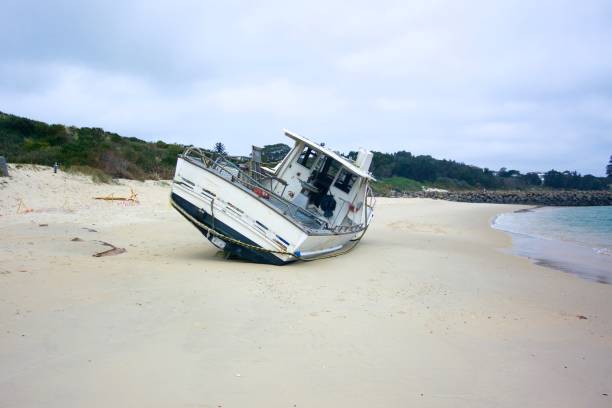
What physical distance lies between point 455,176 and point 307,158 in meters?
77.3

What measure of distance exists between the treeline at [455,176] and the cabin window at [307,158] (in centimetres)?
4863

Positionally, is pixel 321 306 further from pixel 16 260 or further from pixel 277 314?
pixel 16 260


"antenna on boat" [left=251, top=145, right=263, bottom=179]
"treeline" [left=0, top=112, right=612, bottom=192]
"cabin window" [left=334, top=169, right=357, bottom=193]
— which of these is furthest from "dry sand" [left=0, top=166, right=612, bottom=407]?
"treeline" [left=0, top=112, right=612, bottom=192]

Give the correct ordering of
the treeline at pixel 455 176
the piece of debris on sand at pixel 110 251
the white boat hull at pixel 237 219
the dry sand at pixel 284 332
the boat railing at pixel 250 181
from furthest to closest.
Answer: the treeline at pixel 455 176 < the boat railing at pixel 250 181 < the white boat hull at pixel 237 219 < the piece of debris on sand at pixel 110 251 < the dry sand at pixel 284 332

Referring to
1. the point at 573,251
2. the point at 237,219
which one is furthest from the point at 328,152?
the point at 573,251

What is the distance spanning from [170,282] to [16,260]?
8.73 ft

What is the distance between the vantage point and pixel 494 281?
9.40 m

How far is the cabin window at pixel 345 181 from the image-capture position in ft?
44.2

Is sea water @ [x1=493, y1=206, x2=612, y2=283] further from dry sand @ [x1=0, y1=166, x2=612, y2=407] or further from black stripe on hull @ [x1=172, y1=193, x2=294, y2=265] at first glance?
black stripe on hull @ [x1=172, y1=193, x2=294, y2=265]

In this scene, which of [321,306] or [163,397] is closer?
[163,397]

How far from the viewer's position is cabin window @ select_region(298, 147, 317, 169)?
13.1m

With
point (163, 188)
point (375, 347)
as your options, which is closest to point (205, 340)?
point (375, 347)

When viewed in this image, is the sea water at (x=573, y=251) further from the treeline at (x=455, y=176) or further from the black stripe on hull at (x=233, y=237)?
the treeline at (x=455, y=176)

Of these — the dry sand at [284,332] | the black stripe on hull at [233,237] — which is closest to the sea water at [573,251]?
the dry sand at [284,332]
